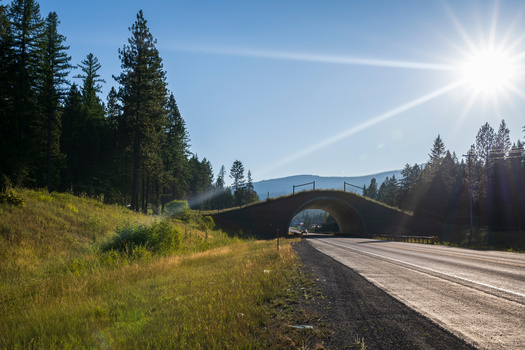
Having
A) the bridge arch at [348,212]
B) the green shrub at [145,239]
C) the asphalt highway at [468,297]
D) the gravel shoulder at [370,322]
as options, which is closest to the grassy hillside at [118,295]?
the green shrub at [145,239]

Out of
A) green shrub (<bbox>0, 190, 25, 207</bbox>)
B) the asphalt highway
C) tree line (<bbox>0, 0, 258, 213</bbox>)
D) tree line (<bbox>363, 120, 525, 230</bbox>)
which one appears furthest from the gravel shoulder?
tree line (<bbox>363, 120, 525, 230</bbox>)

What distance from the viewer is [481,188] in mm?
57438

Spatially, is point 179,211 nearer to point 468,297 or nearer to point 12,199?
point 12,199

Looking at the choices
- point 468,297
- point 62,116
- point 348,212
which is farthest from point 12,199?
point 348,212

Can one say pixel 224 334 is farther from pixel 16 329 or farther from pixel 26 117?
pixel 26 117

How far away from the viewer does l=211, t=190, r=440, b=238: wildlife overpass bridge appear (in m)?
44.9

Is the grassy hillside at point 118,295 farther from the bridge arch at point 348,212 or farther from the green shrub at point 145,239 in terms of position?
the bridge arch at point 348,212

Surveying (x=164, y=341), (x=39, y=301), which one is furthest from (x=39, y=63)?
(x=164, y=341)

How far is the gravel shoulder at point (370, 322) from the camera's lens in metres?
3.40

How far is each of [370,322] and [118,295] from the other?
628 centimetres

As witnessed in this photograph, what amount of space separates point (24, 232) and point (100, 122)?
3872 centimetres

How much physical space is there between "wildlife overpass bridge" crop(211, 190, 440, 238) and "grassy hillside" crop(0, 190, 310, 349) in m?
30.3

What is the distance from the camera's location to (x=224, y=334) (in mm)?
3973

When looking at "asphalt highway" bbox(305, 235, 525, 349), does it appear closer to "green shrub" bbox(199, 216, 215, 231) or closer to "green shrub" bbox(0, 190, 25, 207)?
"green shrub" bbox(0, 190, 25, 207)
